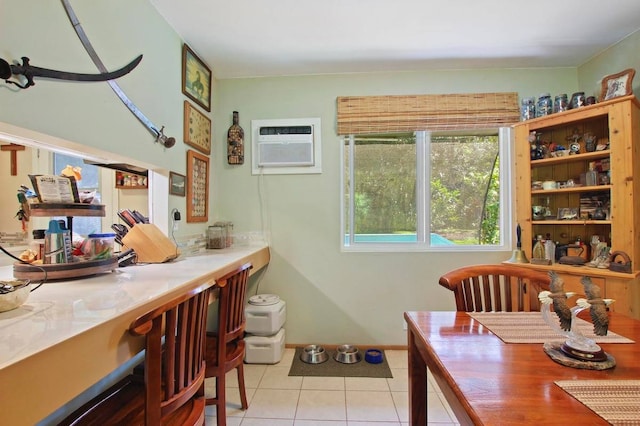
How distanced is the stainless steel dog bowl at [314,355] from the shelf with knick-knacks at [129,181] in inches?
→ 72.8

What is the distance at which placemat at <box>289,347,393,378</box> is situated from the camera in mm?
2297

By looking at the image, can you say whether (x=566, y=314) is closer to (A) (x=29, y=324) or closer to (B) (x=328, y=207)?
(A) (x=29, y=324)

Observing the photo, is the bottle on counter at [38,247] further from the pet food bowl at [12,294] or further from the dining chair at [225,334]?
the dining chair at [225,334]

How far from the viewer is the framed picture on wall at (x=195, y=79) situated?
2250 millimetres

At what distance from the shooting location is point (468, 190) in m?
2.77

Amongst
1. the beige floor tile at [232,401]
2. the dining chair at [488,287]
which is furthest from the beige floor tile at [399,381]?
the beige floor tile at [232,401]

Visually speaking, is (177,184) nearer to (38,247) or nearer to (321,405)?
(38,247)

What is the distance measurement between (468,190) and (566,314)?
2013 millimetres

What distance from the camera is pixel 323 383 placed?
2174mm

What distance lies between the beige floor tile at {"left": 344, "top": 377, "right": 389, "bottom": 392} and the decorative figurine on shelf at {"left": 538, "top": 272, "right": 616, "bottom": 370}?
4.71 ft

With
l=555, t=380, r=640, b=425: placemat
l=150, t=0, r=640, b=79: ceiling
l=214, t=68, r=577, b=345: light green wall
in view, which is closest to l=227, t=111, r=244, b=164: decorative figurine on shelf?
l=214, t=68, r=577, b=345: light green wall

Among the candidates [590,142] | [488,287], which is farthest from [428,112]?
[488,287]

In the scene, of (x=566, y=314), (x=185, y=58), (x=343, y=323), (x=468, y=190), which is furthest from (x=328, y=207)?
(x=566, y=314)

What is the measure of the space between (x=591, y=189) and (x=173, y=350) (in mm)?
2838
